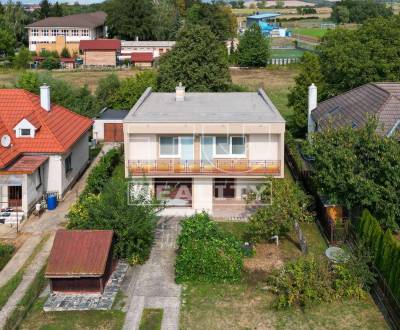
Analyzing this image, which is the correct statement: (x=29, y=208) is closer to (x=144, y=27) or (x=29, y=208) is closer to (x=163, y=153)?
(x=163, y=153)

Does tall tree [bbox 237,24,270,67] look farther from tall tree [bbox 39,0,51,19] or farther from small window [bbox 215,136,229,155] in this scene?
tall tree [bbox 39,0,51,19]

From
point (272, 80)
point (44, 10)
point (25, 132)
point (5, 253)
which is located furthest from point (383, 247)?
point (44, 10)

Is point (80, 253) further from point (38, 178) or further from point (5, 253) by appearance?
point (38, 178)

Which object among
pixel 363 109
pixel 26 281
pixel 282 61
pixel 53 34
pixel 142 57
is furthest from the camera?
pixel 53 34

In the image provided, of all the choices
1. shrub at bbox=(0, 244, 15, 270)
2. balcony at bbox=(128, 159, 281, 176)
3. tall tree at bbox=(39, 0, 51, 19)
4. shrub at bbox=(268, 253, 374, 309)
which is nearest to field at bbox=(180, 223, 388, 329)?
shrub at bbox=(268, 253, 374, 309)

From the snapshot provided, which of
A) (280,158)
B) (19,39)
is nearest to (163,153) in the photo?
(280,158)

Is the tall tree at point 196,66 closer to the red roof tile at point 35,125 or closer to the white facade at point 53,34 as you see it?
the red roof tile at point 35,125
